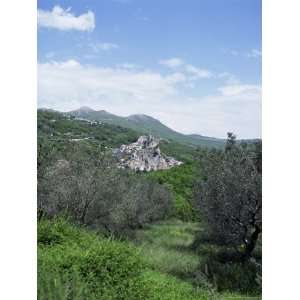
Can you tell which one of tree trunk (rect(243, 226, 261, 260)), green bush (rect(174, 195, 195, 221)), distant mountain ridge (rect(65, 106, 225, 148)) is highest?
distant mountain ridge (rect(65, 106, 225, 148))

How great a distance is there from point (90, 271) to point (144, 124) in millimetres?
1359

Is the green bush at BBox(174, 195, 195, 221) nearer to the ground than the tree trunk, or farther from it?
farther from it

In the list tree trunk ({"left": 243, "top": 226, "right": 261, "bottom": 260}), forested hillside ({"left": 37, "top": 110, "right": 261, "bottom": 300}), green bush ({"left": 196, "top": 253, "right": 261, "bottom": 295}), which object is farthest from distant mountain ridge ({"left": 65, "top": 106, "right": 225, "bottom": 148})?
tree trunk ({"left": 243, "top": 226, "right": 261, "bottom": 260})

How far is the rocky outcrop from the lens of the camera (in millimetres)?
4715

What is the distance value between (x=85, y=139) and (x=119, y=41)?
1699 millimetres

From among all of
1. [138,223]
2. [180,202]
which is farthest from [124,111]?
[138,223]

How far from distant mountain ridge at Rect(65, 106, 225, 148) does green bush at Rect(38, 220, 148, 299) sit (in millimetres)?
1106

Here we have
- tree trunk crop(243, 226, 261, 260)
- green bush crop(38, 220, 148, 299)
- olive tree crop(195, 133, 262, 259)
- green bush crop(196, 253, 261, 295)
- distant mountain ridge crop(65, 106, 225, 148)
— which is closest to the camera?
green bush crop(38, 220, 148, 299)

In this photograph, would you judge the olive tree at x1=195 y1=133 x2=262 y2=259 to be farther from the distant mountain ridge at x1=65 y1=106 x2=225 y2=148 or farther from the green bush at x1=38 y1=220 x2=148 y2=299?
the green bush at x1=38 y1=220 x2=148 y2=299

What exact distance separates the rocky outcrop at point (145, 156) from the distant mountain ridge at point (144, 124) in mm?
153

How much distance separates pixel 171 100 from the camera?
4.17 meters

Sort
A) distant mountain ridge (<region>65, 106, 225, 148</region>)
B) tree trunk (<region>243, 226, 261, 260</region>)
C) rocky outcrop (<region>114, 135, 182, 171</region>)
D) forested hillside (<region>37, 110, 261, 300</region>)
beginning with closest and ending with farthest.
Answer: forested hillside (<region>37, 110, 261, 300</region>), distant mountain ridge (<region>65, 106, 225, 148</region>), rocky outcrop (<region>114, 135, 182, 171</region>), tree trunk (<region>243, 226, 261, 260</region>)

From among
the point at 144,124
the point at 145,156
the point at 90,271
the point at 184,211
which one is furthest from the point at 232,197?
the point at 90,271

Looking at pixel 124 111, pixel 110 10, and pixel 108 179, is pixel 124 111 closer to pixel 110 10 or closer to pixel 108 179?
pixel 110 10
